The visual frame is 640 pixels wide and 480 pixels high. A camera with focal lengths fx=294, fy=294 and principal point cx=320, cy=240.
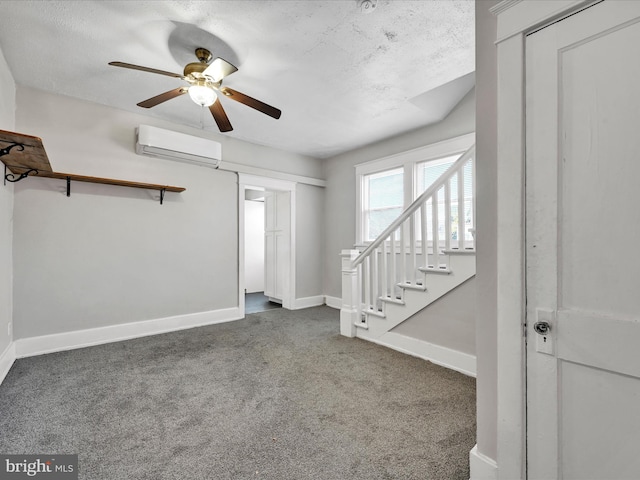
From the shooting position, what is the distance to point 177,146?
11.9 feet

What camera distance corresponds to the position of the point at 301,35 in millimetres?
2217

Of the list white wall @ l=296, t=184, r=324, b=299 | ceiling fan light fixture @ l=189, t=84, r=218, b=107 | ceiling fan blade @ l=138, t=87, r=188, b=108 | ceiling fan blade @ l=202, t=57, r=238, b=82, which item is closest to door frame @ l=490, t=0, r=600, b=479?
ceiling fan blade @ l=202, t=57, r=238, b=82

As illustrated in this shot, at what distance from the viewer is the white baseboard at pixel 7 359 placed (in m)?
2.44

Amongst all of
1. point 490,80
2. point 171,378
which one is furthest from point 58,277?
point 490,80

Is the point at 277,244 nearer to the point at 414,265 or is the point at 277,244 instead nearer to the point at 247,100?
the point at 414,265

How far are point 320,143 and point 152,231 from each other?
270 cm

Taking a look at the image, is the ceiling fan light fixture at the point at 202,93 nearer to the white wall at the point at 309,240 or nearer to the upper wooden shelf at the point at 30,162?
the upper wooden shelf at the point at 30,162

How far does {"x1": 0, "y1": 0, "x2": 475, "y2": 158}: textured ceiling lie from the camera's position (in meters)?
1.99

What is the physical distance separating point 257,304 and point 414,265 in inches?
140

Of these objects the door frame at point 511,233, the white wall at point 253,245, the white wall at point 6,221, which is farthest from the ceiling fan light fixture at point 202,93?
the white wall at point 253,245

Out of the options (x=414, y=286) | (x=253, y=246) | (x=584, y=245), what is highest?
(x=584, y=245)

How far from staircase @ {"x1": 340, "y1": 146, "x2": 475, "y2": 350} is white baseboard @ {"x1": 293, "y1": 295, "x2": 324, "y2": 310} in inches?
63.4

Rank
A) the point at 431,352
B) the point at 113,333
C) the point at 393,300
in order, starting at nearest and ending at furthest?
1. the point at 431,352
2. the point at 393,300
3. the point at 113,333

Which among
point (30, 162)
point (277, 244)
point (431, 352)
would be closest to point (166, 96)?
point (30, 162)
